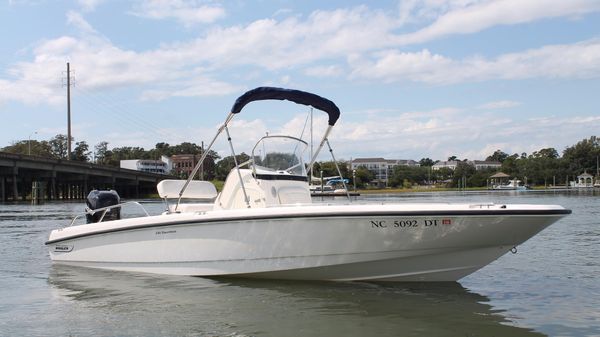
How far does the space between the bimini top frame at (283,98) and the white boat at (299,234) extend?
0.8 inches

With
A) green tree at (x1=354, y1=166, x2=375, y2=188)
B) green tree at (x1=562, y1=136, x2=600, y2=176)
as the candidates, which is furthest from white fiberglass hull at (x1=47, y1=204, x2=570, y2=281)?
green tree at (x1=562, y1=136, x2=600, y2=176)

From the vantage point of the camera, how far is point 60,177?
3285 inches

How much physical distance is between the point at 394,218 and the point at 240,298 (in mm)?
2529

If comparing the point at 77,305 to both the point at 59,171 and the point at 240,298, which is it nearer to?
the point at 240,298

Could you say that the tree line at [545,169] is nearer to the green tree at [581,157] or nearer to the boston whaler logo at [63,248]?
the green tree at [581,157]

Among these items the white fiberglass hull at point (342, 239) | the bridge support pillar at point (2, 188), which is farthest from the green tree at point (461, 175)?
the white fiberglass hull at point (342, 239)

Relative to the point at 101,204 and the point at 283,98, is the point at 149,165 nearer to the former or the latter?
the point at 101,204

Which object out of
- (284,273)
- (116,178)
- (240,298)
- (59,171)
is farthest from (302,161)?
(116,178)

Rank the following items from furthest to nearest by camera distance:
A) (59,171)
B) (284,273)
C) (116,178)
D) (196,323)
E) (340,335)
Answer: (116,178)
(59,171)
(284,273)
(196,323)
(340,335)

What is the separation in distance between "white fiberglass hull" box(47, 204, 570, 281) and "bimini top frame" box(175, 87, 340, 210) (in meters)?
1.16

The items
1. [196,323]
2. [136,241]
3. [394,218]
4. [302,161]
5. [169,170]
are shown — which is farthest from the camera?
[169,170]

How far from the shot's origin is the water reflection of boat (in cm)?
743

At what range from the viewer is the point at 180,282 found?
1027 centimetres

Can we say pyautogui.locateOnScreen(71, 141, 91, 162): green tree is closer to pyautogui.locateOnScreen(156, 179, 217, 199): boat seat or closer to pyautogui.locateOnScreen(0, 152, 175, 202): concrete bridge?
pyautogui.locateOnScreen(0, 152, 175, 202): concrete bridge
